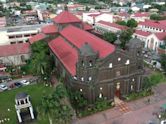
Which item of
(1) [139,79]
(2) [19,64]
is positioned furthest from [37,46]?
→ (1) [139,79]

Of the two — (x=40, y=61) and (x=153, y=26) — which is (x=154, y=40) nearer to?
(x=153, y=26)

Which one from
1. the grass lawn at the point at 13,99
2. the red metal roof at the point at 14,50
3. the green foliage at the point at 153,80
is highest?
the red metal roof at the point at 14,50

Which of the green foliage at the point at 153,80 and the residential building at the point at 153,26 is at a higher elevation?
the residential building at the point at 153,26

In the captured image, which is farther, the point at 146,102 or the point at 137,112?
the point at 146,102

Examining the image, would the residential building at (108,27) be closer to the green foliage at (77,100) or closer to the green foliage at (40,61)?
the green foliage at (40,61)

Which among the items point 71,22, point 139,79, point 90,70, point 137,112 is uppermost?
point 71,22

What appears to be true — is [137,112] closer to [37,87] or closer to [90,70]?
[90,70]

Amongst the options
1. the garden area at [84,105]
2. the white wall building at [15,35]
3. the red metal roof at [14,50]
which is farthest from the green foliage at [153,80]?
the white wall building at [15,35]

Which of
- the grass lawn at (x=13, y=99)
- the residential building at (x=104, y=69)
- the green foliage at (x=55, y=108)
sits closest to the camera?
the green foliage at (x=55, y=108)
